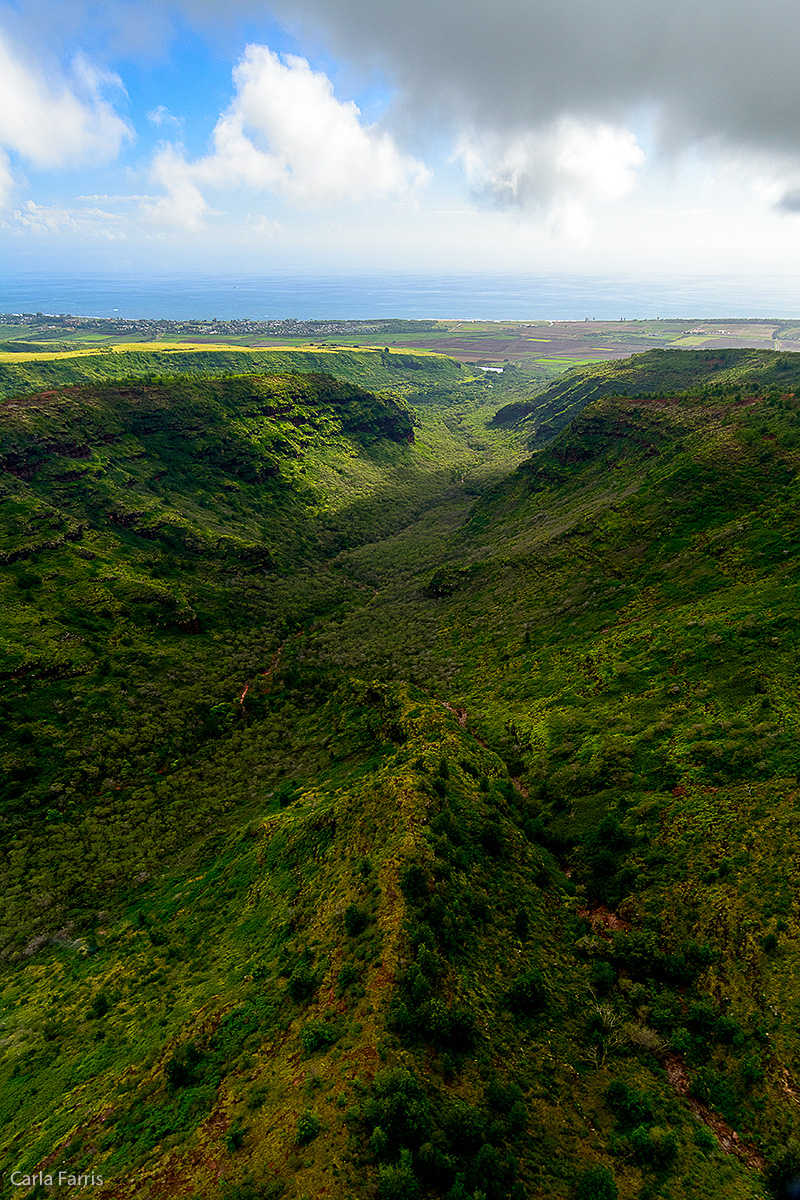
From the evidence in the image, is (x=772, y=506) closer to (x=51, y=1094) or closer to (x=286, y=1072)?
(x=286, y=1072)

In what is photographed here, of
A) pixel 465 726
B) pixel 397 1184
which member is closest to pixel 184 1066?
pixel 397 1184

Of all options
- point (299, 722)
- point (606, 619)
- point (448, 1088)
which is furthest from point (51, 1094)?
point (606, 619)

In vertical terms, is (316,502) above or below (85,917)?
above

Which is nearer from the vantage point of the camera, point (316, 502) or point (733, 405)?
point (733, 405)

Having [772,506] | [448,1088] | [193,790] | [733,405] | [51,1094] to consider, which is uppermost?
[733,405]

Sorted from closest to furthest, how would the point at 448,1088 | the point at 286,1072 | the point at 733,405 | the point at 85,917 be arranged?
the point at 448,1088, the point at 286,1072, the point at 85,917, the point at 733,405

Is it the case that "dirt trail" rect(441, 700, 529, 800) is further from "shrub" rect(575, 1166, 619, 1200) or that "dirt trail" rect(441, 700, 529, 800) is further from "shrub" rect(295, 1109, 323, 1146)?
"shrub" rect(295, 1109, 323, 1146)

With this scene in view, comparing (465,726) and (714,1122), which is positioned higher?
(714,1122)

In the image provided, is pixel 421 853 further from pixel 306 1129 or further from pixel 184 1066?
pixel 184 1066

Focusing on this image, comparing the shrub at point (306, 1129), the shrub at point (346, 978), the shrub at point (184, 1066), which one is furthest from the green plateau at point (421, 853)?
the shrub at point (346, 978)

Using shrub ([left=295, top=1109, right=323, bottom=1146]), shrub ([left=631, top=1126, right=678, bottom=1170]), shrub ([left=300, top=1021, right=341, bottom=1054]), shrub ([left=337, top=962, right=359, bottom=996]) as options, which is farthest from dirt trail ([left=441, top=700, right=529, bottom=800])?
shrub ([left=295, top=1109, right=323, bottom=1146])
